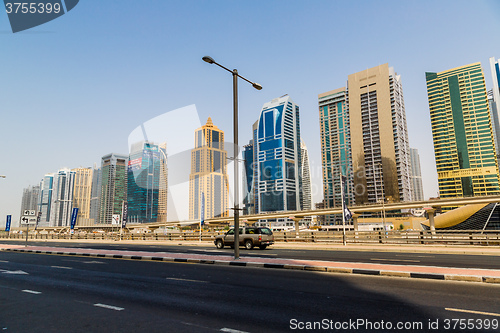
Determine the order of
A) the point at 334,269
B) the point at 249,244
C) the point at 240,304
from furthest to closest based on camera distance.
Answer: the point at 249,244, the point at 334,269, the point at 240,304

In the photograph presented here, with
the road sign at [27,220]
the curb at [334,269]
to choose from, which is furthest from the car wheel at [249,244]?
the road sign at [27,220]

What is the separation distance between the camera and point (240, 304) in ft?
22.9

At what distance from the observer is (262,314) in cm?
610

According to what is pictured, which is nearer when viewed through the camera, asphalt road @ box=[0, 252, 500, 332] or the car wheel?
asphalt road @ box=[0, 252, 500, 332]

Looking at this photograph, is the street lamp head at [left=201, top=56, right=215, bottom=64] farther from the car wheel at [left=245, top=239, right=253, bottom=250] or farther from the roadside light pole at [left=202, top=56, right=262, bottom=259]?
the car wheel at [left=245, top=239, right=253, bottom=250]

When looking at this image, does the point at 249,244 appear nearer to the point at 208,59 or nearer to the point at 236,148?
the point at 236,148

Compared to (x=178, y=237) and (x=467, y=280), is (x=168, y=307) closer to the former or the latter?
(x=467, y=280)

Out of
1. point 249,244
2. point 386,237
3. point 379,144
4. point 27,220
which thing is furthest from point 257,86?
point 379,144

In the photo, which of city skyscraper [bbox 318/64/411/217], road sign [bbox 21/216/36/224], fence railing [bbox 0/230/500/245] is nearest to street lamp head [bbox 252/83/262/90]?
fence railing [bbox 0/230/500/245]

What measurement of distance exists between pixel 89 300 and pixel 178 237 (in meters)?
38.3

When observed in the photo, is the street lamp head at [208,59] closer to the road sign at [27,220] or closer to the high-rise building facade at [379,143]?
the road sign at [27,220]

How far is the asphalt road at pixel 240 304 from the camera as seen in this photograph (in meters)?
5.45

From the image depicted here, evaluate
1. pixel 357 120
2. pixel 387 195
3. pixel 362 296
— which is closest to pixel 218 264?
pixel 362 296

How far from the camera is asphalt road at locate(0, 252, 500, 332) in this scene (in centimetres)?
545
